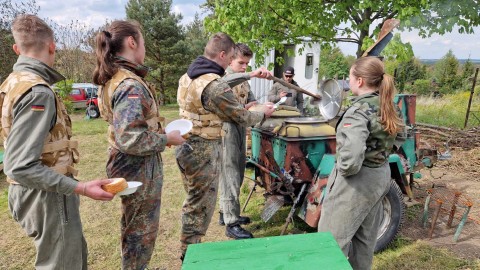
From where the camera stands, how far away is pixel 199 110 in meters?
2.94

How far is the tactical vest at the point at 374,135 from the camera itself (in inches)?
81.7

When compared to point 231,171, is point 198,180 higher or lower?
higher

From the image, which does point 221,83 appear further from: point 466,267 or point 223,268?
point 466,267

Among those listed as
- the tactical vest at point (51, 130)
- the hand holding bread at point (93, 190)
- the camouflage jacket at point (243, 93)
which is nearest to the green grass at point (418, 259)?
the camouflage jacket at point (243, 93)

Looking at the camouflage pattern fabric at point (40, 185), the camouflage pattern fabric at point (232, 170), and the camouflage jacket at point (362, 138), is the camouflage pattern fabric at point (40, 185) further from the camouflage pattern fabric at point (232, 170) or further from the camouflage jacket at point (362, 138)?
the camouflage pattern fabric at point (232, 170)

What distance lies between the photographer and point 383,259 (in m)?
3.14

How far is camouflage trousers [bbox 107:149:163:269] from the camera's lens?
2283 millimetres

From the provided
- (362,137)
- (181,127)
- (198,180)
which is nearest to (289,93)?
(198,180)

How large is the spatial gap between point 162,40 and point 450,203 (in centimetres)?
1897

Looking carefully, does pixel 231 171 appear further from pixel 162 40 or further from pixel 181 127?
pixel 162 40

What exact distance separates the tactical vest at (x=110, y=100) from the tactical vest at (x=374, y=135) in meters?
1.33

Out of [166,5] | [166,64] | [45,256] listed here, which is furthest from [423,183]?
[166,5]

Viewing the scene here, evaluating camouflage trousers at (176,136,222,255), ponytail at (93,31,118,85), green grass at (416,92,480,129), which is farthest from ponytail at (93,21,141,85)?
green grass at (416,92,480,129)

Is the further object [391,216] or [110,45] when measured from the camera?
[391,216]
